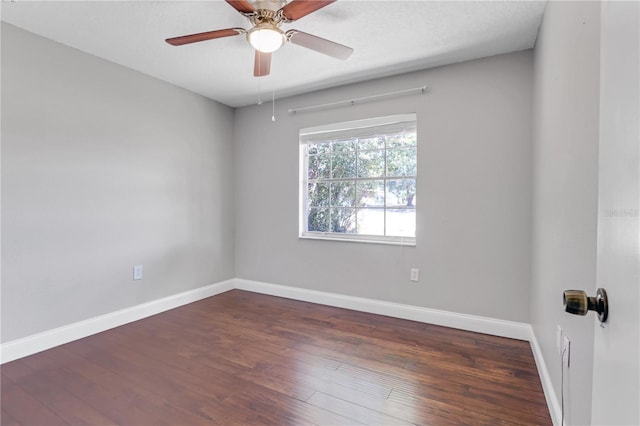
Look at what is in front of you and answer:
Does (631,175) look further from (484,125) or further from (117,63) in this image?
(117,63)

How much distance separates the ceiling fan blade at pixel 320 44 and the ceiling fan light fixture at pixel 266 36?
0.35 feet

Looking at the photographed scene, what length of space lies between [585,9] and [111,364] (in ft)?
10.7

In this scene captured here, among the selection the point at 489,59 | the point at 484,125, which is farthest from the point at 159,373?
the point at 489,59

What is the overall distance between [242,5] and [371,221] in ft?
7.40

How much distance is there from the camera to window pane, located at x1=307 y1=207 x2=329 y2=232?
3.57 metres

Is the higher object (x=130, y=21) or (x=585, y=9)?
(x=130, y=21)

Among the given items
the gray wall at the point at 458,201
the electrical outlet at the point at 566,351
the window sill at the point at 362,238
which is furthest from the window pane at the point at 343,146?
the electrical outlet at the point at 566,351

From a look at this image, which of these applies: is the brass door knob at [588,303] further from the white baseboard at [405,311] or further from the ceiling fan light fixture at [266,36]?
the white baseboard at [405,311]

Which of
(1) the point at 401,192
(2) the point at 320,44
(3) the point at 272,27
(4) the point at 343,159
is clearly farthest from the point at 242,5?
(1) the point at 401,192

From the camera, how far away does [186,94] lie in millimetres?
3439

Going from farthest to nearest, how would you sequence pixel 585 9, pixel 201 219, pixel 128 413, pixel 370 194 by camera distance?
pixel 201 219 < pixel 370 194 < pixel 128 413 < pixel 585 9

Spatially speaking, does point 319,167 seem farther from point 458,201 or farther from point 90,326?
point 90,326

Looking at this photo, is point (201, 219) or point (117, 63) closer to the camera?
point (117, 63)

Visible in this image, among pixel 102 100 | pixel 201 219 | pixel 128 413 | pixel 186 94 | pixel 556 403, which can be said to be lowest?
pixel 128 413
